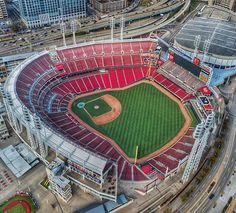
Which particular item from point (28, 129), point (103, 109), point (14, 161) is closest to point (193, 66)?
point (103, 109)

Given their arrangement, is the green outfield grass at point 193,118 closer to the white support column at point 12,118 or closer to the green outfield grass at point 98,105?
Result: the green outfield grass at point 98,105

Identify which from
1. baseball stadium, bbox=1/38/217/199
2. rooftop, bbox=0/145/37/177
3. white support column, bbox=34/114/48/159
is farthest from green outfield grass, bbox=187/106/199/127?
rooftop, bbox=0/145/37/177

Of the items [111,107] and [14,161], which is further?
[111,107]

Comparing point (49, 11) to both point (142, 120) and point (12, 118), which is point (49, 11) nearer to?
point (12, 118)

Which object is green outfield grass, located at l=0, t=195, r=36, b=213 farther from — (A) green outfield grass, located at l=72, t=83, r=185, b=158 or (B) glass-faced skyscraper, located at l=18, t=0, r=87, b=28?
(B) glass-faced skyscraper, located at l=18, t=0, r=87, b=28

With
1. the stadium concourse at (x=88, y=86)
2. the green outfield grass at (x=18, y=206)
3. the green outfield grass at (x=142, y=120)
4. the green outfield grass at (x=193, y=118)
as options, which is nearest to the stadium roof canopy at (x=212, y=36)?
the stadium concourse at (x=88, y=86)

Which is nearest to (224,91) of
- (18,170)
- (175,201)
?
(175,201)

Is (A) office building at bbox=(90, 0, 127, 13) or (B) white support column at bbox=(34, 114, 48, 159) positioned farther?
(A) office building at bbox=(90, 0, 127, 13)
